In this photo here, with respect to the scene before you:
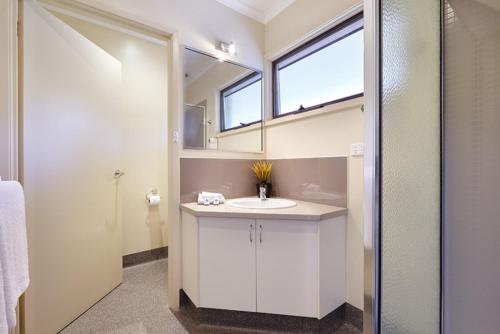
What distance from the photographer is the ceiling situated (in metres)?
1.99

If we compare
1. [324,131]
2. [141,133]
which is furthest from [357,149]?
[141,133]

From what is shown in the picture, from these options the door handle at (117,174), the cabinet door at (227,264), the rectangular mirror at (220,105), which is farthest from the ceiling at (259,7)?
the cabinet door at (227,264)

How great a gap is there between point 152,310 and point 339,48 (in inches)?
95.0

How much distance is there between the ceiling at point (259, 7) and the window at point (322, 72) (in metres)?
0.41

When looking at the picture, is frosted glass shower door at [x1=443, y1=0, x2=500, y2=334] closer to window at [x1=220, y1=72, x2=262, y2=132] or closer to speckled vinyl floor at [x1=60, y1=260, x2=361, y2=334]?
speckled vinyl floor at [x1=60, y1=260, x2=361, y2=334]

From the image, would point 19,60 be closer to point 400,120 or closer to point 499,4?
point 400,120

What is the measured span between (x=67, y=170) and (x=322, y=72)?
2.01m

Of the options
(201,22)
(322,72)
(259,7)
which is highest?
(259,7)

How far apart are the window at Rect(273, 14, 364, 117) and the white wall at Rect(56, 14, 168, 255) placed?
1305mm

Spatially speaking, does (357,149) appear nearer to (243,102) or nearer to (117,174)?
(243,102)

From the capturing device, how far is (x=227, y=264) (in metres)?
1.44

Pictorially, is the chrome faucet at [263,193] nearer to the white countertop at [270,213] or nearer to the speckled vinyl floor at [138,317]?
the white countertop at [270,213]

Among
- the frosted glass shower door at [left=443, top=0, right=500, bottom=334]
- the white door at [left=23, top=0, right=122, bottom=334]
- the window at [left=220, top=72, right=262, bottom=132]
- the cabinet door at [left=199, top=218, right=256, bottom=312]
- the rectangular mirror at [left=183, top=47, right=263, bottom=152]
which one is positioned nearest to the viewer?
the frosted glass shower door at [left=443, top=0, right=500, bottom=334]

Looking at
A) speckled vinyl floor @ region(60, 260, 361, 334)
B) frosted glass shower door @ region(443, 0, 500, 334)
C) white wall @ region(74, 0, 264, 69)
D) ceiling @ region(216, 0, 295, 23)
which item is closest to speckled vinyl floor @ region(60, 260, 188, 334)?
speckled vinyl floor @ region(60, 260, 361, 334)
